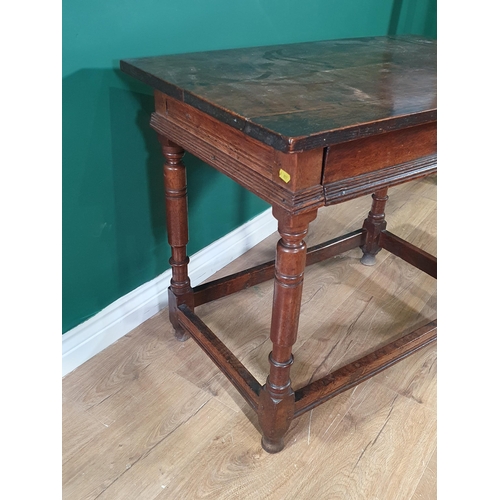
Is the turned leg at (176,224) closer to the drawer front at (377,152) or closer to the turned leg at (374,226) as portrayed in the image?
the drawer front at (377,152)

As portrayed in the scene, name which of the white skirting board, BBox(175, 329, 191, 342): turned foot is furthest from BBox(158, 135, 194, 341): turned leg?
the white skirting board

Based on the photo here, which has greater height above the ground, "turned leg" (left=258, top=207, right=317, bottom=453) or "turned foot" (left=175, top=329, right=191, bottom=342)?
"turned leg" (left=258, top=207, right=317, bottom=453)

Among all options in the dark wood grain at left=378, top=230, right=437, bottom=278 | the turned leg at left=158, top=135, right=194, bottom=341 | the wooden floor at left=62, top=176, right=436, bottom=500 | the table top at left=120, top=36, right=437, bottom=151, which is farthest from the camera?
the dark wood grain at left=378, top=230, right=437, bottom=278

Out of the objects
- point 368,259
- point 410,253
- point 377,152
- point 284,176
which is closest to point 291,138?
point 284,176

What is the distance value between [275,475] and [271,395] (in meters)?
0.17

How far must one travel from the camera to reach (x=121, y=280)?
4.55ft

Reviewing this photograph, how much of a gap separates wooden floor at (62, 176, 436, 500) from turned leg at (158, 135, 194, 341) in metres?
0.13

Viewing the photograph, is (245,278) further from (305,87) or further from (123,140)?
(305,87)

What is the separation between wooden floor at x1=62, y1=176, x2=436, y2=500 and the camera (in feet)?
3.47

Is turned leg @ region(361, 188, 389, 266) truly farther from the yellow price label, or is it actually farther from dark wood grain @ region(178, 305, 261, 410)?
the yellow price label

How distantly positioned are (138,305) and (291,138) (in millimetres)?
885

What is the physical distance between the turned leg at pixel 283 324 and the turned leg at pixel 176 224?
1.28ft

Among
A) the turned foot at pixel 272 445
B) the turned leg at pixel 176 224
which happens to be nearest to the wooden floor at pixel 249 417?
the turned foot at pixel 272 445

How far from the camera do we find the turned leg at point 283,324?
2.85ft
